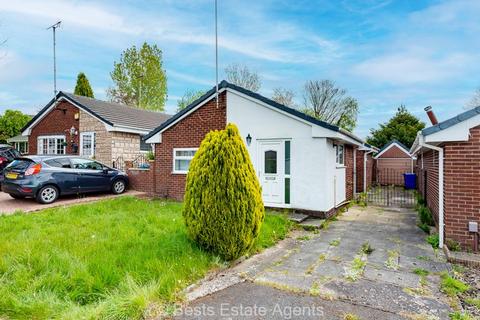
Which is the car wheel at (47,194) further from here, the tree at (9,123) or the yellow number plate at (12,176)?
the tree at (9,123)

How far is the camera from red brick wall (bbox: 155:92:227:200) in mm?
10296

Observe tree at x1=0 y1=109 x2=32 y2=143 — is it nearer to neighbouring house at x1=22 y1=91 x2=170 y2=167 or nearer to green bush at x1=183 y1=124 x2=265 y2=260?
neighbouring house at x1=22 y1=91 x2=170 y2=167

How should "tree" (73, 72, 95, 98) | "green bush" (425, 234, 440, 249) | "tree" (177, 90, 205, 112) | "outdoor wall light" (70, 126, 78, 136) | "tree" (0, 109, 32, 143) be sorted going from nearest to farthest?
"green bush" (425, 234, 440, 249) < "outdoor wall light" (70, 126, 78, 136) < "tree" (0, 109, 32, 143) < "tree" (73, 72, 95, 98) < "tree" (177, 90, 205, 112)

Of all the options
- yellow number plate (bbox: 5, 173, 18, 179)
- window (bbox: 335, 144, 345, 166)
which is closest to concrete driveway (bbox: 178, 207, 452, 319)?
window (bbox: 335, 144, 345, 166)

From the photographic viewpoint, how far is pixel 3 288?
3719mm

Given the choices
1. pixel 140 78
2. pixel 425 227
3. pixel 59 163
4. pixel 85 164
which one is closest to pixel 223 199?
pixel 425 227

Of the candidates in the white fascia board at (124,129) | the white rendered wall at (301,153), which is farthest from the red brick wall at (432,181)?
the white fascia board at (124,129)

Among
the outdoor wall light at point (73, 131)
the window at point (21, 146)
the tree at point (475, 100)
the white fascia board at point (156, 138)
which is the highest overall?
the tree at point (475, 100)

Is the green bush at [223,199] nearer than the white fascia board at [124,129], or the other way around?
the green bush at [223,199]

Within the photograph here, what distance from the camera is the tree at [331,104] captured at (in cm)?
3178

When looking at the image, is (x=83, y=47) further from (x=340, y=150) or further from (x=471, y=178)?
(x=471, y=178)

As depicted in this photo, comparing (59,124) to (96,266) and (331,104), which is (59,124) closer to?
(96,266)

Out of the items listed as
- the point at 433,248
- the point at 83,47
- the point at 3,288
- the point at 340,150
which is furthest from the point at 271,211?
the point at 83,47

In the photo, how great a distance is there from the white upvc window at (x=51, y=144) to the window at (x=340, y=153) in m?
16.0
